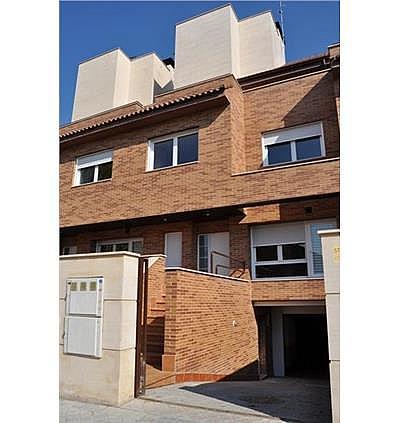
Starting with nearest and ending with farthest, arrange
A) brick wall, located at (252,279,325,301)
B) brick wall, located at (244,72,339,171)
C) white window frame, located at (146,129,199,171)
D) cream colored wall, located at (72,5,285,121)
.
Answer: brick wall, located at (252,279,325,301), brick wall, located at (244,72,339,171), white window frame, located at (146,129,199,171), cream colored wall, located at (72,5,285,121)

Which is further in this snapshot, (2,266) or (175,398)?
(175,398)

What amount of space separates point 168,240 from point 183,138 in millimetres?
3525

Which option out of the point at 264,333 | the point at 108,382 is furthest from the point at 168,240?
the point at 108,382

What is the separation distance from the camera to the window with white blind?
417 inches

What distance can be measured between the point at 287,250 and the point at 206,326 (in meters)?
4.06

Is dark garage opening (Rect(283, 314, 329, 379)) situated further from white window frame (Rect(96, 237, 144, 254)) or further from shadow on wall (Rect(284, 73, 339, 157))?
shadow on wall (Rect(284, 73, 339, 157))

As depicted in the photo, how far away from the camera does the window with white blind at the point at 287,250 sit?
1060 centimetres

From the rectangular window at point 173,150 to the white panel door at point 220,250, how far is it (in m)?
2.65

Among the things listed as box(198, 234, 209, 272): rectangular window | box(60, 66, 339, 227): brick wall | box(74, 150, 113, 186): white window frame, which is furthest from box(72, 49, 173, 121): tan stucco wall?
box(198, 234, 209, 272): rectangular window

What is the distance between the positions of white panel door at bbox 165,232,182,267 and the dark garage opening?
428 cm

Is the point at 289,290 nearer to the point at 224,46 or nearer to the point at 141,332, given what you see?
the point at 141,332

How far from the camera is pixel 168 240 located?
12438mm

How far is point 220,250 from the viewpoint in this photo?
11820 mm
